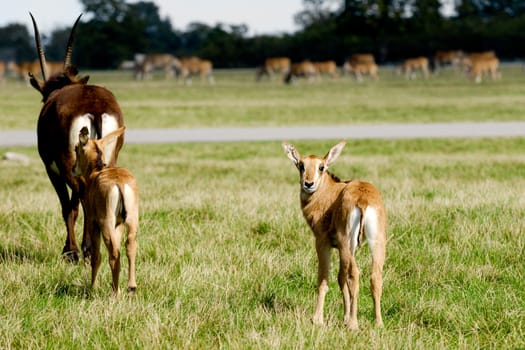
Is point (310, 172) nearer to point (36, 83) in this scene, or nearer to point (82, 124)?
point (82, 124)

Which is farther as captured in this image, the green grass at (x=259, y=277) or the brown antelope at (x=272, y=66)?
the brown antelope at (x=272, y=66)

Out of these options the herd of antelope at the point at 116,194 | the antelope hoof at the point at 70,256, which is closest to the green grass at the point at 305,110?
the herd of antelope at the point at 116,194

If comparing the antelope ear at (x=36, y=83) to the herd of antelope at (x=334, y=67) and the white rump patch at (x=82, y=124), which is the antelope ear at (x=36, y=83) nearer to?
the white rump patch at (x=82, y=124)

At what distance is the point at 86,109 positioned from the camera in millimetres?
6406

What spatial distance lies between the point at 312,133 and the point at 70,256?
12318 millimetres

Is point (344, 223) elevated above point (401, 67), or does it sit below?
above

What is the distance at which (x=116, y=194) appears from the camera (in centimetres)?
503

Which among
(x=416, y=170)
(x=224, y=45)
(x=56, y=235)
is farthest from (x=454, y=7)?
(x=56, y=235)

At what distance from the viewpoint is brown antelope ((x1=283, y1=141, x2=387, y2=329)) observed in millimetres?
4367

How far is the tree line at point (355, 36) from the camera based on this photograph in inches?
2808

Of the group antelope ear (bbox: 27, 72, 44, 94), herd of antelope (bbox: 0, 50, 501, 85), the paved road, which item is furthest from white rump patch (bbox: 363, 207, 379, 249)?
herd of antelope (bbox: 0, 50, 501, 85)

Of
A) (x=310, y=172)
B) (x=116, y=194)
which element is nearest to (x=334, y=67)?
(x=116, y=194)

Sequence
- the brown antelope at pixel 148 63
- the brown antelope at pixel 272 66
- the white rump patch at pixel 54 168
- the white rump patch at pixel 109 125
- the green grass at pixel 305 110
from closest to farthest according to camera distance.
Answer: the white rump patch at pixel 109 125
the white rump patch at pixel 54 168
the green grass at pixel 305 110
the brown antelope at pixel 272 66
the brown antelope at pixel 148 63

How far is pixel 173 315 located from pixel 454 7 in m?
93.3
